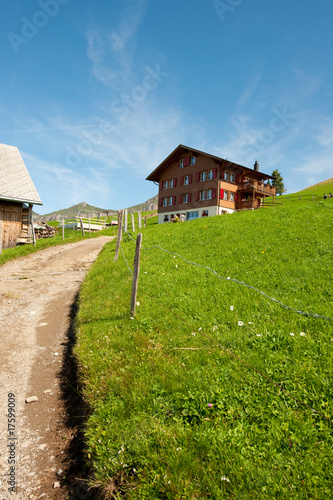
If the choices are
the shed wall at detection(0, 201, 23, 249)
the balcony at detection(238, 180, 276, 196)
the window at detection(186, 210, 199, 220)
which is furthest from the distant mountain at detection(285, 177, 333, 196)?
the shed wall at detection(0, 201, 23, 249)

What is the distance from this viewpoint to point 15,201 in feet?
79.4

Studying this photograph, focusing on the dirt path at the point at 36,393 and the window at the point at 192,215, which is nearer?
the dirt path at the point at 36,393

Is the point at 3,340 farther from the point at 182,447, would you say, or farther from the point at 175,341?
the point at 182,447

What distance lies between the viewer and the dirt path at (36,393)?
10.6ft

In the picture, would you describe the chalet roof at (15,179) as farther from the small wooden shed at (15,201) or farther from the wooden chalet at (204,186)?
the wooden chalet at (204,186)

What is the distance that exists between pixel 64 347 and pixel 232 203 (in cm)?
3902

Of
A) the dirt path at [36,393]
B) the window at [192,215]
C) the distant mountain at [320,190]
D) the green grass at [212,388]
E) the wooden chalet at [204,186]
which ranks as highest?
the distant mountain at [320,190]

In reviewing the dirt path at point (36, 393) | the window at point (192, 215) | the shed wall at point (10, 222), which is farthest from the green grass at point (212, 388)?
the window at point (192, 215)

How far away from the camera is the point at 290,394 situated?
356 centimetres

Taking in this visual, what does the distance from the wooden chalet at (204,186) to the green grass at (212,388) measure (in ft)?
111

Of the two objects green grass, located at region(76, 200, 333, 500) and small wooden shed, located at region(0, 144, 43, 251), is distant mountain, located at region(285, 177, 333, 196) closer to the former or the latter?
small wooden shed, located at region(0, 144, 43, 251)

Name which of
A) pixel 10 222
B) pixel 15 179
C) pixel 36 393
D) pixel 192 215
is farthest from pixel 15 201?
pixel 192 215

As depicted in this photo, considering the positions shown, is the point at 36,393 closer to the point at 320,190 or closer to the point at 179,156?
the point at 179,156

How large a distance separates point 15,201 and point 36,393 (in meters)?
23.4
